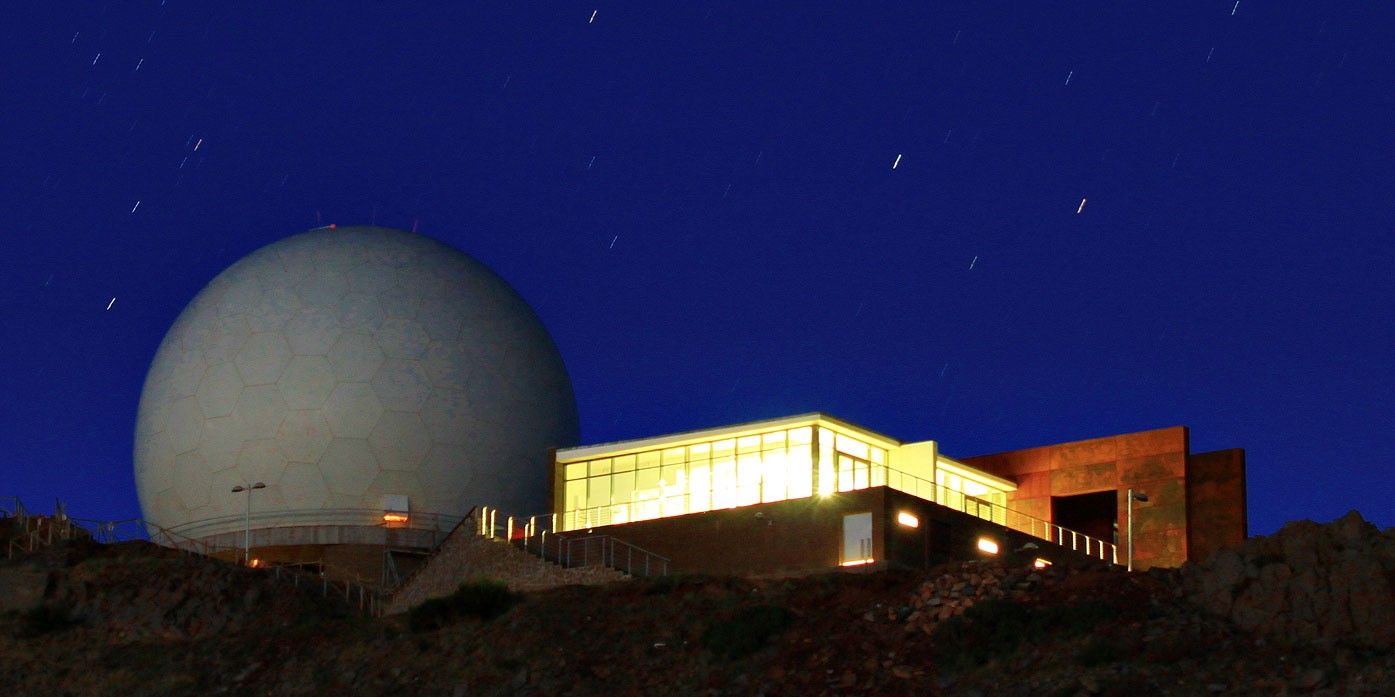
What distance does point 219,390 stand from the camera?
48438 mm

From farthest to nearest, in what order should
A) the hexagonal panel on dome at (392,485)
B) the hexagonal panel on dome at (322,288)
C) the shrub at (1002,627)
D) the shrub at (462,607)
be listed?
the hexagonal panel on dome at (322,288)
the hexagonal panel on dome at (392,485)
the shrub at (462,607)
the shrub at (1002,627)

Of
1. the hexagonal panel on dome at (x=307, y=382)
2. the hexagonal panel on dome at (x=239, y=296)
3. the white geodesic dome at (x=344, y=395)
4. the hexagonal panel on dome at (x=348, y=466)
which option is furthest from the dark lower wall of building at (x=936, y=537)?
the hexagonal panel on dome at (x=239, y=296)

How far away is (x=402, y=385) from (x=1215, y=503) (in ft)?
80.7

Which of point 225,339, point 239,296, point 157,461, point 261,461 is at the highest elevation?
point 239,296

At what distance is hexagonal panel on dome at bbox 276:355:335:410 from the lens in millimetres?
47406

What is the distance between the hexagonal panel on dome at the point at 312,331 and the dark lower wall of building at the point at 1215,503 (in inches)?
1035

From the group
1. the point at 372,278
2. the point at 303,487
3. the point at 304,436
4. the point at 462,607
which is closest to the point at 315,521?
the point at 303,487

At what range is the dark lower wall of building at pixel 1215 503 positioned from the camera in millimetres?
43969

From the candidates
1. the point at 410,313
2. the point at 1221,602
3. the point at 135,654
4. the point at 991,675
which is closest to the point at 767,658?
the point at 991,675

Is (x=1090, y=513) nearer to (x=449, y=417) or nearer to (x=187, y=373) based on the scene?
(x=449, y=417)

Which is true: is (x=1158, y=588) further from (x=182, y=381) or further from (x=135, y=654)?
(x=182, y=381)

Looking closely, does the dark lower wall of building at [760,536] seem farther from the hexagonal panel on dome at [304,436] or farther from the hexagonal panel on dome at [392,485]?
the hexagonal panel on dome at [304,436]

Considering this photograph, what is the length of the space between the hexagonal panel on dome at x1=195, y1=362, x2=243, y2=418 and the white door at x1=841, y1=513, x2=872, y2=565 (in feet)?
70.4

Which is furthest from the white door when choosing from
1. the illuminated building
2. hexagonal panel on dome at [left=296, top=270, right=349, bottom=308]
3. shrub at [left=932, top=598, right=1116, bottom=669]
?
hexagonal panel on dome at [left=296, top=270, right=349, bottom=308]
